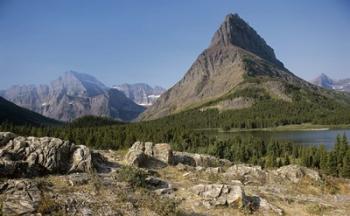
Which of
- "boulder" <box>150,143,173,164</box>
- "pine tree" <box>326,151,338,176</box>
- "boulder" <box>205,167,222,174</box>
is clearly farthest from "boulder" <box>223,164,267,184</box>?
"pine tree" <box>326,151,338,176</box>

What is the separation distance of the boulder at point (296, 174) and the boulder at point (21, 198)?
23.7m

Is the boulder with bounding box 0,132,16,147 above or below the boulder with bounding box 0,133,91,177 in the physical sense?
above

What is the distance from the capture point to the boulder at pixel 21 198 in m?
16.7

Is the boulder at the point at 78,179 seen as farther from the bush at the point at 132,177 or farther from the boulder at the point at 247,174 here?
the boulder at the point at 247,174

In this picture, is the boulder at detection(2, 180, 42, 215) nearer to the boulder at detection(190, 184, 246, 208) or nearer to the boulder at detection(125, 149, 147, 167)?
the boulder at detection(190, 184, 246, 208)

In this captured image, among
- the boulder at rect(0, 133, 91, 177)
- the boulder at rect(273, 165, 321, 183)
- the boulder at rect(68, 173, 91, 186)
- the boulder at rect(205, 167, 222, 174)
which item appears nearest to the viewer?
the boulder at rect(68, 173, 91, 186)

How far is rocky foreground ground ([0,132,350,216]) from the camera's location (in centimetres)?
1922

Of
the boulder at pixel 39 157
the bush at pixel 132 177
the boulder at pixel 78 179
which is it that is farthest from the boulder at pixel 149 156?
the boulder at pixel 78 179

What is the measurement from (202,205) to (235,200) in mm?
2302

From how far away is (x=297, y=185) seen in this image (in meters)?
32.2

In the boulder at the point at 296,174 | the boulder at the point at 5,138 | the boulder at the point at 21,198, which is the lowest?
the boulder at the point at 296,174

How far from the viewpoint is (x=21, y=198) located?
Result: 18.0m

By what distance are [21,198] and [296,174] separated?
84.3 feet

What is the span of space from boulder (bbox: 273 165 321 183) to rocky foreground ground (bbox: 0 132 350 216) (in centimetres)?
9
